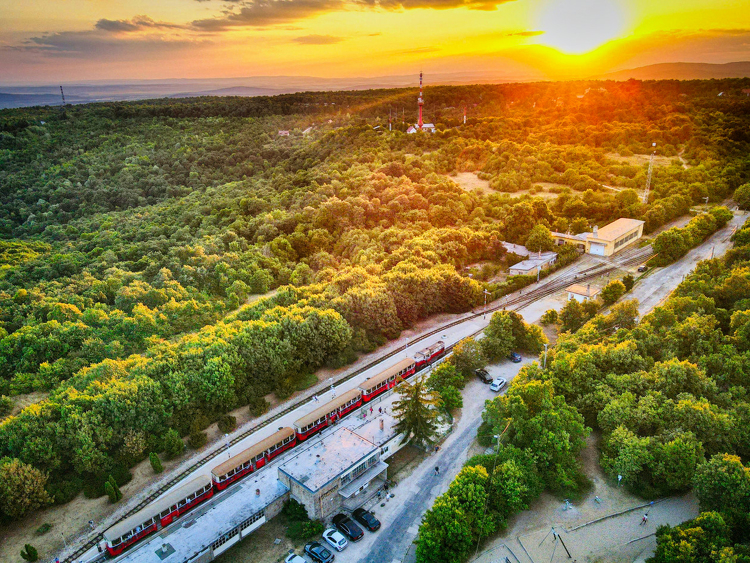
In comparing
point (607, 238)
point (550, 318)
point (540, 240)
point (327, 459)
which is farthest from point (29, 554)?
point (607, 238)

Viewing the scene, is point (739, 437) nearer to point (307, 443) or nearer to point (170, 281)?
point (307, 443)

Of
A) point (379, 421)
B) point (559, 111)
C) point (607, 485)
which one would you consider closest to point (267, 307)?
point (379, 421)

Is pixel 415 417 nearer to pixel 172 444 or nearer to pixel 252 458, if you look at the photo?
pixel 252 458

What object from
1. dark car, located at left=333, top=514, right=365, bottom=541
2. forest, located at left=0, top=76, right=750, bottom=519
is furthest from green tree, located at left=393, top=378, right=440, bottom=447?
forest, located at left=0, top=76, right=750, bottom=519

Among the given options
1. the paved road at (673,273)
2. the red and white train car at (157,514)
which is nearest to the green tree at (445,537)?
the red and white train car at (157,514)

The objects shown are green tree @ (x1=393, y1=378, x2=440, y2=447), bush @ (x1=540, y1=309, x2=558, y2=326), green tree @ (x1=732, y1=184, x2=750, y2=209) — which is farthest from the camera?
green tree @ (x1=732, y1=184, x2=750, y2=209)

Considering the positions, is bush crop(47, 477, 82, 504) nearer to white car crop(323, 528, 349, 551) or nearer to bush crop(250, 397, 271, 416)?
bush crop(250, 397, 271, 416)
